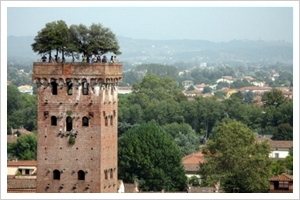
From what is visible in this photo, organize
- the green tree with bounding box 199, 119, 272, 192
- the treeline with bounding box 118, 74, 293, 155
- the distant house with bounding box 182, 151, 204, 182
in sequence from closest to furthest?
the green tree with bounding box 199, 119, 272, 192, the distant house with bounding box 182, 151, 204, 182, the treeline with bounding box 118, 74, 293, 155

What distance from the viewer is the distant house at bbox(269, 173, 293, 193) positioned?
50.1 metres

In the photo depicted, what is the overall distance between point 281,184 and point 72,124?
11564 millimetres

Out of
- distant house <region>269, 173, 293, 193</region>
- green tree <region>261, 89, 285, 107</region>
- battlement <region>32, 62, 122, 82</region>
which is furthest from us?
green tree <region>261, 89, 285, 107</region>

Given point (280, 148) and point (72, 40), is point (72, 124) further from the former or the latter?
point (280, 148)

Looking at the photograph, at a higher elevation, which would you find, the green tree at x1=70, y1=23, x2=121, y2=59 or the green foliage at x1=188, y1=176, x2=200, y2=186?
the green tree at x1=70, y1=23, x2=121, y2=59

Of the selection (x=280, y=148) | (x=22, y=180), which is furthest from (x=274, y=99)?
(x=22, y=180)

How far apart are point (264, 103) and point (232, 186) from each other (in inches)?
2144

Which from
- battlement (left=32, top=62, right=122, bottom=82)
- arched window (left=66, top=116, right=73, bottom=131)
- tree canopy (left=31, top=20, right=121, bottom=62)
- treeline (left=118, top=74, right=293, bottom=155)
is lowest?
treeline (left=118, top=74, right=293, bottom=155)

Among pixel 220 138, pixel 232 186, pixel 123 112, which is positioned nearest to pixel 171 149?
pixel 220 138

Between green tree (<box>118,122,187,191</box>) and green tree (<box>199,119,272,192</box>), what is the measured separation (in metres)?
1.23

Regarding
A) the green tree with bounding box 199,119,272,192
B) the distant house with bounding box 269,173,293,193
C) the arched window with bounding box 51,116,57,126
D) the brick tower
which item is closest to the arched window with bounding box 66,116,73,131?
the brick tower

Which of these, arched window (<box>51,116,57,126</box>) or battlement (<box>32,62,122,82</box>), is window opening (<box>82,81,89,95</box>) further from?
arched window (<box>51,116,57,126</box>)

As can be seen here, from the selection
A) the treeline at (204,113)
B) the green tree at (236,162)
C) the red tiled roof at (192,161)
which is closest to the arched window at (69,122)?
the green tree at (236,162)

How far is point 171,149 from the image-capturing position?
2506 inches
